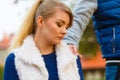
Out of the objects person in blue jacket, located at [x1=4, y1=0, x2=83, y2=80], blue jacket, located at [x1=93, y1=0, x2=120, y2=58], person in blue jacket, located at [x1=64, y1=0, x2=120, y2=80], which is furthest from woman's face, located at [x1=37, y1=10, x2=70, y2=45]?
blue jacket, located at [x1=93, y1=0, x2=120, y2=58]

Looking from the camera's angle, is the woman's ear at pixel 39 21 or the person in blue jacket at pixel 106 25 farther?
the person in blue jacket at pixel 106 25

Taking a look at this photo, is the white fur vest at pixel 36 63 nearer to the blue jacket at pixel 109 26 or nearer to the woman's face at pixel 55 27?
the woman's face at pixel 55 27

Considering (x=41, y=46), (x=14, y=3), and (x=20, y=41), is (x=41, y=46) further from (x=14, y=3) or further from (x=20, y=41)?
(x=14, y=3)

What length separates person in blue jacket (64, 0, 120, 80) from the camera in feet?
16.0

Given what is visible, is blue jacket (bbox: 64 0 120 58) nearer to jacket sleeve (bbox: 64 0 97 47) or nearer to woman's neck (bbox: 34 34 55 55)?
jacket sleeve (bbox: 64 0 97 47)

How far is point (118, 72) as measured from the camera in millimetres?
4938

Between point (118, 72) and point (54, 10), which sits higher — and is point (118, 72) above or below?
below

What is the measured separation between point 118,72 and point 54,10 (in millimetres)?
974

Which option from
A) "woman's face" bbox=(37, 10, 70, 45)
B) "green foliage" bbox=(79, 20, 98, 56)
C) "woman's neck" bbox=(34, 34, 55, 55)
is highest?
"woman's face" bbox=(37, 10, 70, 45)

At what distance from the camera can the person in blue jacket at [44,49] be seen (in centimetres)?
420

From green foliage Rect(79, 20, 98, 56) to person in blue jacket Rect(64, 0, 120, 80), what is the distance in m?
14.4

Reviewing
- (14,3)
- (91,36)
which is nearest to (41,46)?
(14,3)

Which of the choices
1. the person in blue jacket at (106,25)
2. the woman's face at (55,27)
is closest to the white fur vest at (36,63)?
the woman's face at (55,27)

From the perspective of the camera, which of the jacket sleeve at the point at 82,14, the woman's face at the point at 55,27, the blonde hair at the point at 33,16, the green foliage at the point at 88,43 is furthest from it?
the green foliage at the point at 88,43
